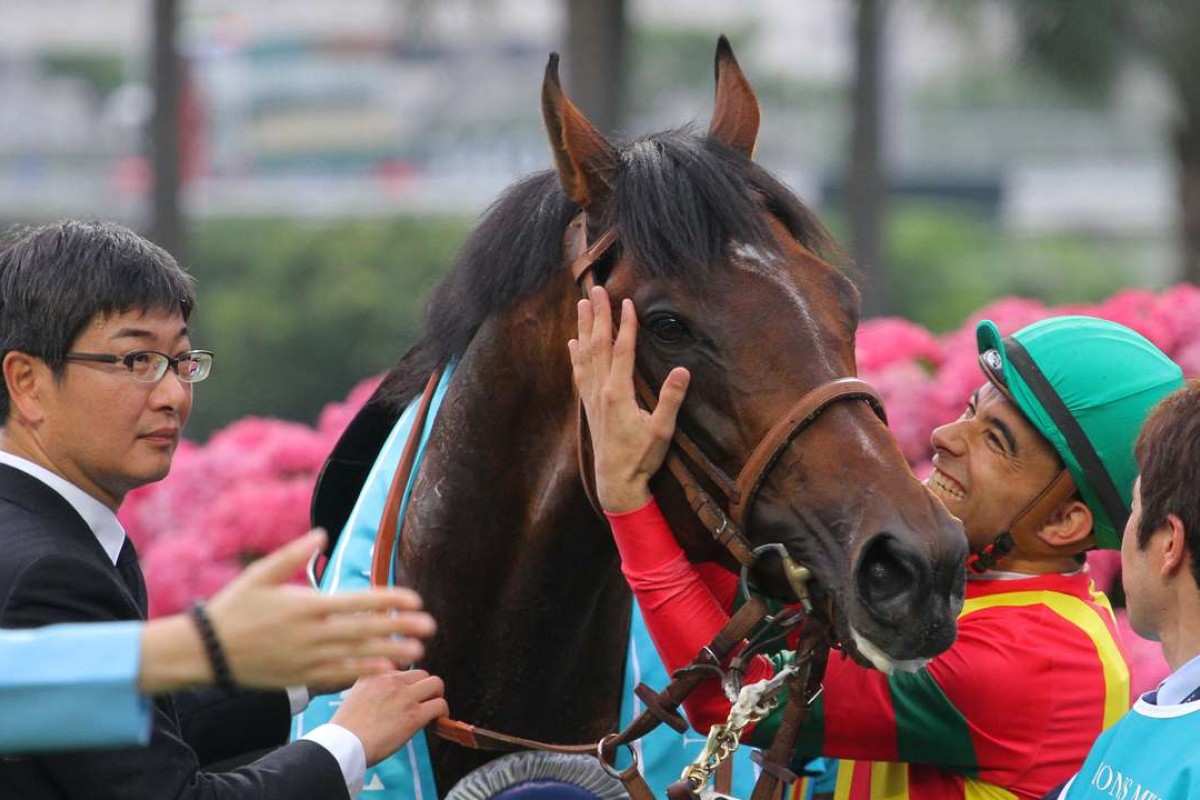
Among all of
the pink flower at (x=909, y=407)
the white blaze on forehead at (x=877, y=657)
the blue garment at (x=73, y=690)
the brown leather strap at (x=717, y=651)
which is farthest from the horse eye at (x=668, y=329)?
the pink flower at (x=909, y=407)

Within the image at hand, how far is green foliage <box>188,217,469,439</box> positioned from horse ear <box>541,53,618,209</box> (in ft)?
37.7

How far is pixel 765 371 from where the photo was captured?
2205mm

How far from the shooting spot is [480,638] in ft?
8.34

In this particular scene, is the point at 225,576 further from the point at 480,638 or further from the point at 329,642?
the point at 329,642

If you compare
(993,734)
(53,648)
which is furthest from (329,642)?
(993,734)

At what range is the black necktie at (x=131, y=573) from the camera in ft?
7.02

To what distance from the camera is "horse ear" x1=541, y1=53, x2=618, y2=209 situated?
7.76 feet

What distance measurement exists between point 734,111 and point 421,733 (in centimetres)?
108

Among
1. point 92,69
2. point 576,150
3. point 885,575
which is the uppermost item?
point 576,150

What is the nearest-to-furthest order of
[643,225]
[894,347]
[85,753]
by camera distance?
[85,753]
[643,225]
[894,347]

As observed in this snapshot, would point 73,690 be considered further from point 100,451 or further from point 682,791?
point 682,791

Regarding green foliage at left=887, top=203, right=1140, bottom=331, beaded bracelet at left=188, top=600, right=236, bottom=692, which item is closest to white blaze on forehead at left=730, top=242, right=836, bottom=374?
beaded bracelet at left=188, top=600, right=236, bottom=692

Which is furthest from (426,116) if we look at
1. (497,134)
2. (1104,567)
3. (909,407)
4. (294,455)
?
(1104,567)

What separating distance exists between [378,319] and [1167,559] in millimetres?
15033
